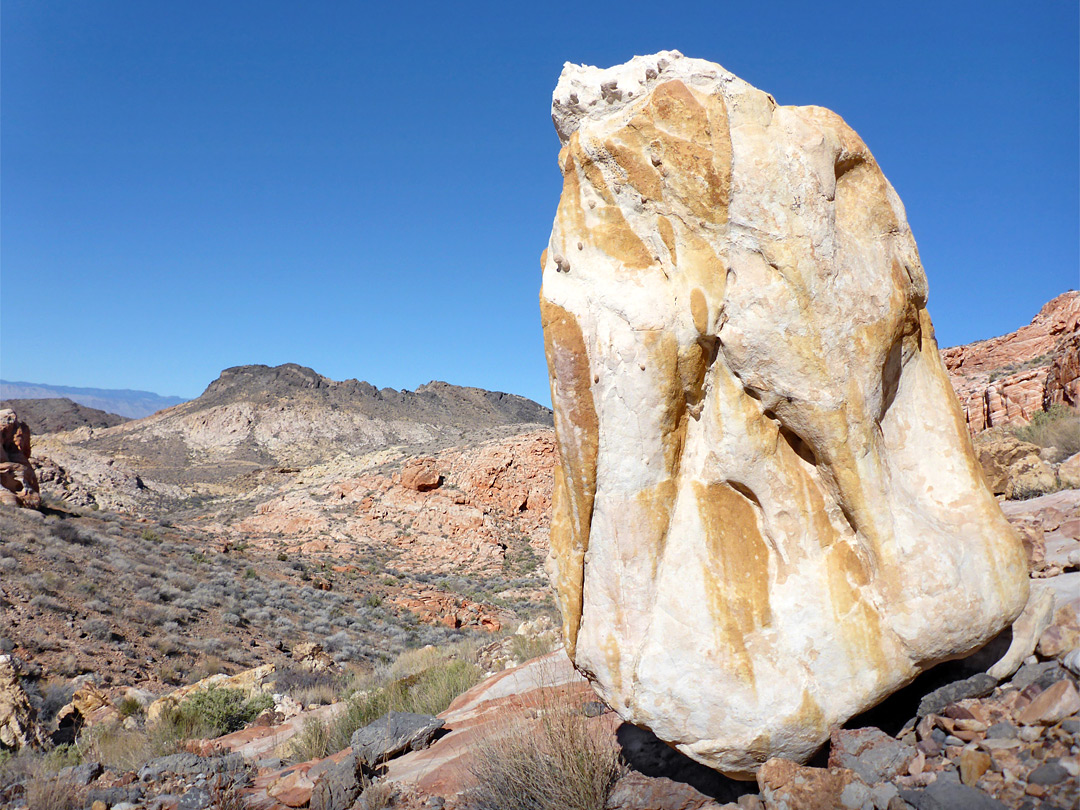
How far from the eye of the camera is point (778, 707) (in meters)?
2.97

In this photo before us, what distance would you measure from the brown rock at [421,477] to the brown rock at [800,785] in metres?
27.8

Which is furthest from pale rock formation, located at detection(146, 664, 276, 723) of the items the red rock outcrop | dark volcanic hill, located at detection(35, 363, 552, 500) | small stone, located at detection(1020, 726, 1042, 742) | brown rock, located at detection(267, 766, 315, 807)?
dark volcanic hill, located at detection(35, 363, 552, 500)

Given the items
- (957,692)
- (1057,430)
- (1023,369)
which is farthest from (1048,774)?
(1023,369)

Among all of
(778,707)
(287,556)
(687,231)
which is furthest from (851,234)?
(287,556)

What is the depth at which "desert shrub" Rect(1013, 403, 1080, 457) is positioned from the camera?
34.7 feet

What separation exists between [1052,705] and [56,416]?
9816 centimetres

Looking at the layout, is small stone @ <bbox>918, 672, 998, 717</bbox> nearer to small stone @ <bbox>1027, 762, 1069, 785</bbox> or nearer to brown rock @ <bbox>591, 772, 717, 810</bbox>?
small stone @ <bbox>1027, 762, 1069, 785</bbox>

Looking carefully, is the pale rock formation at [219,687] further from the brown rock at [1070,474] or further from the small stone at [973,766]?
the brown rock at [1070,474]

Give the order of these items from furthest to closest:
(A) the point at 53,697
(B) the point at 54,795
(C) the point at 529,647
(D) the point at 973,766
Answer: (C) the point at 529,647 → (A) the point at 53,697 → (B) the point at 54,795 → (D) the point at 973,766

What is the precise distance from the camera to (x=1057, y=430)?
11867 millimetres

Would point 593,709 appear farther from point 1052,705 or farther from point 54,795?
point 54,795

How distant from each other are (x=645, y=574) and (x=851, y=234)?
1.96 m

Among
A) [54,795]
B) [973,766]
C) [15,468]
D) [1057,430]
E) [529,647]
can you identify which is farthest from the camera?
[15,468]

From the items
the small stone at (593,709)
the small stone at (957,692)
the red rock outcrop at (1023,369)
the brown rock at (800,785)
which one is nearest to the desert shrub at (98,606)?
the small stone at (593,709)
